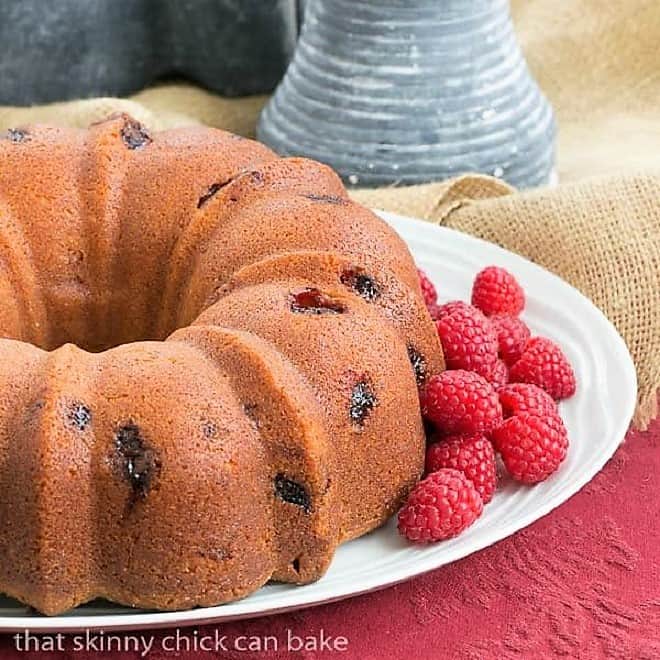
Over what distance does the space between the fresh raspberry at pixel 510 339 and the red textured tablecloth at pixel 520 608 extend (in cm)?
23

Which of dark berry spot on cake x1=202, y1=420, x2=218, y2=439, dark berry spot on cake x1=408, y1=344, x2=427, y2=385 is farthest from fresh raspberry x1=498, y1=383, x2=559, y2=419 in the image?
dark berry spot on cake x1=202, y1=420, x2=218, y2=439

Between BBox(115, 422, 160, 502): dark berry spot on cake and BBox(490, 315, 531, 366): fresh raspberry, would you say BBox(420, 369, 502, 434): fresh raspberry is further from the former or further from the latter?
BBox(115, 422, 160, 502): dark berry spot on cake

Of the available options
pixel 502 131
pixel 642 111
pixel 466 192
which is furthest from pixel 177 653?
pixel 642 111

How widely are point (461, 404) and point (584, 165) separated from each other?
1271 millimetres

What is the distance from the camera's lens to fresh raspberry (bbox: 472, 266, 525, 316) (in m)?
1.91

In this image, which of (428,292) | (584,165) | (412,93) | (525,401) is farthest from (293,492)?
(584,165)

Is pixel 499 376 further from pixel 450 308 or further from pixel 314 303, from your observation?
pixel 314 303

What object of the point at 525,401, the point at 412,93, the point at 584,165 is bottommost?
the point at 584,165

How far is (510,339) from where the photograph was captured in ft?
6.01

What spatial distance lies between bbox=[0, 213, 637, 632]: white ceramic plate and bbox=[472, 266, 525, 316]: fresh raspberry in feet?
0.17

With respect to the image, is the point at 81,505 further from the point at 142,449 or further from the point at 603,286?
the point at 603,286

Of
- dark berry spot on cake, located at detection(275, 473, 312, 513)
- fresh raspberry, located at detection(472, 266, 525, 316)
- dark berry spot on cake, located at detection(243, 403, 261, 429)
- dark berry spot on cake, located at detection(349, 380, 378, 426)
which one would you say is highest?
dark berry spot on cake, located at detection(243, 403, 261, 429)

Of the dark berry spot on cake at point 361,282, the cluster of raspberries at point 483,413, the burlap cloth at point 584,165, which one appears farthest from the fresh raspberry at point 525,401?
the burlap cloth at point 584,165

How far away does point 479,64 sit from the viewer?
7.91ft
